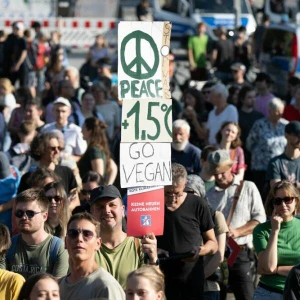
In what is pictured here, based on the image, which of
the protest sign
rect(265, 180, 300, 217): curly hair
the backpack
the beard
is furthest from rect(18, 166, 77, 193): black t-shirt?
the backpack

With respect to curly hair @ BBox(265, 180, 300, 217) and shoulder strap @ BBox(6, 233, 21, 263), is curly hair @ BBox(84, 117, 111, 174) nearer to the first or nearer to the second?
curly hair @ BBox(265, 180, 300, 217)

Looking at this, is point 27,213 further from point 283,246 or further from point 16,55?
point 16,55

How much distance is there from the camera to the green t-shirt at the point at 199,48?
26.1 metres

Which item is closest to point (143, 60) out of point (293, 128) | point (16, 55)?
point (293, 128)

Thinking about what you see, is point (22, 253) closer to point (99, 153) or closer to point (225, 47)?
point (99, 153)

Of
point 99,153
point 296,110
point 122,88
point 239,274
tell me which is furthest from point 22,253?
point 296,110

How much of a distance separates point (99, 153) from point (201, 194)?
2.78m

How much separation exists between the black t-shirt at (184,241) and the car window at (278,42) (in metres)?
16.1

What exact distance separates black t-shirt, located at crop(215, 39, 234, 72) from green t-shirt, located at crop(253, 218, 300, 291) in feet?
52.2

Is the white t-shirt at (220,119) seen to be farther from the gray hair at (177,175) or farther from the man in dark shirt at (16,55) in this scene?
the man in dark shirt at (16,55)

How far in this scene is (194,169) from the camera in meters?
11.9

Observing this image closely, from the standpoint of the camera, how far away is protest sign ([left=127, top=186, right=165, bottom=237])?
26.0ft

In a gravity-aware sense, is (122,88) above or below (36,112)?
above

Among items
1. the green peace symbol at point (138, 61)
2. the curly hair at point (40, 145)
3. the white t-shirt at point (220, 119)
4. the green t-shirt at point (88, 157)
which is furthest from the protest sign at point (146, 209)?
the white t-shirt at point (220, 119)
